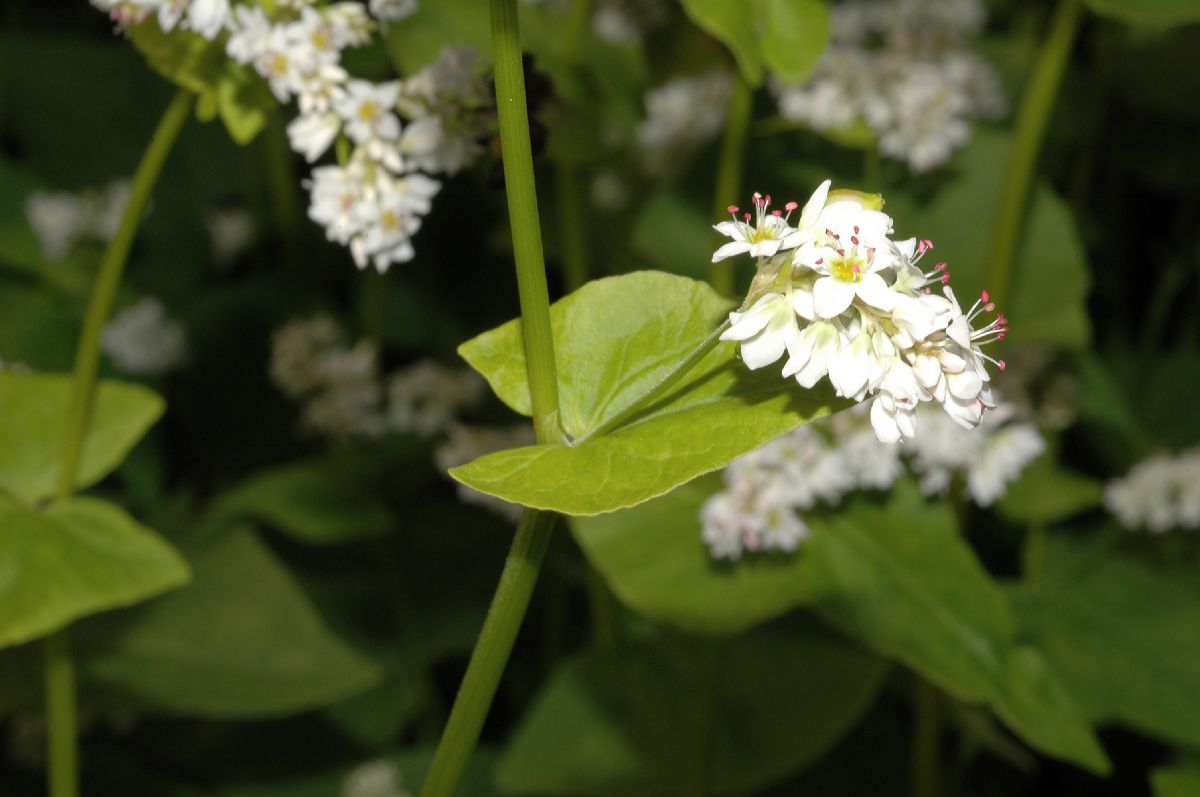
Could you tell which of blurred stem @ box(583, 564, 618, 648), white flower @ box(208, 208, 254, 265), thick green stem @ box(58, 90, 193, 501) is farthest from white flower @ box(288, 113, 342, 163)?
white flower @ box(208, 208, 254, 265)

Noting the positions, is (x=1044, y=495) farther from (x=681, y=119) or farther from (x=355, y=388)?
(x=355, y=388)

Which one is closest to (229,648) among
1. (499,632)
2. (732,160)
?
(732,160)

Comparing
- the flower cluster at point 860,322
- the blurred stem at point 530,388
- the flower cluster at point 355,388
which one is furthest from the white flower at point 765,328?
the flower cluster at point 355,388

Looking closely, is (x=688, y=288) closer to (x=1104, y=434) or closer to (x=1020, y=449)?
(x=1020, y=449)

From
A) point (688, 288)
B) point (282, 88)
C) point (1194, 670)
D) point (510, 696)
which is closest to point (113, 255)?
point (282, 88)

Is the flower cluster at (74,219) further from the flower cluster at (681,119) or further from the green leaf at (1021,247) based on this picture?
the green leaf at (1021,247)

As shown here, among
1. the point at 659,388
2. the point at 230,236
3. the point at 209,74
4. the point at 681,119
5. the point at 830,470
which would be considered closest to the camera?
the point at 659,388

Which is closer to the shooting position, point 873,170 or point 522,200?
point 522,200

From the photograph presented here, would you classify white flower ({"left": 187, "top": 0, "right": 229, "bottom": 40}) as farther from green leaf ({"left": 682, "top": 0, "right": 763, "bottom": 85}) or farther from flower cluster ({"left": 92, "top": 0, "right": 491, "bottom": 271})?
green leaf ({"left": 682, "top": 0, "right": 763, "bottom": 85})
